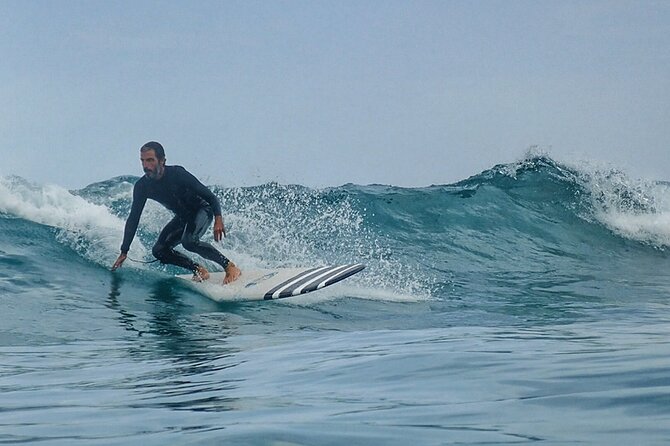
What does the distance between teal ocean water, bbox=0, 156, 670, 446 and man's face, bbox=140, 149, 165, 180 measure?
1.37 m

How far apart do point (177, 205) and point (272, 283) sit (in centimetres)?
135

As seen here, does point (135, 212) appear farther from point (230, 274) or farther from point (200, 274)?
point (230, 274)

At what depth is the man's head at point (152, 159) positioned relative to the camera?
945 centimetres

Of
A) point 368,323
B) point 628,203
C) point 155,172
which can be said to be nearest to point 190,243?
point 155,172

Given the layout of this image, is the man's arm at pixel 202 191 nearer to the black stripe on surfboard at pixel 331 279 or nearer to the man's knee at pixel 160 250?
the man's knee at pixel 160 250

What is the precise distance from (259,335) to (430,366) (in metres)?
3.27

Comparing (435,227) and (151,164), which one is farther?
(435,227)

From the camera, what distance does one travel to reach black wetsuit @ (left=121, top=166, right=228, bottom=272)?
31.8 ft

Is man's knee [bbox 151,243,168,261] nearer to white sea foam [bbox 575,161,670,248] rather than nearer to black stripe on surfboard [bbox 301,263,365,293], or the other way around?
black stripe on surfboard [bbox 301,263,365,293]

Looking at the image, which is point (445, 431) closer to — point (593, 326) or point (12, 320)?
point (593, 326)

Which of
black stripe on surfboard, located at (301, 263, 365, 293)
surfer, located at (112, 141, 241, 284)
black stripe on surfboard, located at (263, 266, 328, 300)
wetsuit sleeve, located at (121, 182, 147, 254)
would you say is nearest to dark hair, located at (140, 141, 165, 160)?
surfer, located at (112, 141, 241, 284)

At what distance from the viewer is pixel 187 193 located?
32.1 ft

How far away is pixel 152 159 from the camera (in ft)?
31.1

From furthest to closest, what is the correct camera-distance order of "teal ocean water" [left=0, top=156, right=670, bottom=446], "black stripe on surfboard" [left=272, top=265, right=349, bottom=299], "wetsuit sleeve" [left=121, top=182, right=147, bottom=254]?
"wetsuit sleeve" [left=121, top=182, right=147, bottom=254], "black stripe on surfboard" [left=272, top=265, right=349, bottom=299], "teal ocean water" [left=0, top=156, right=670, bottom=446]
